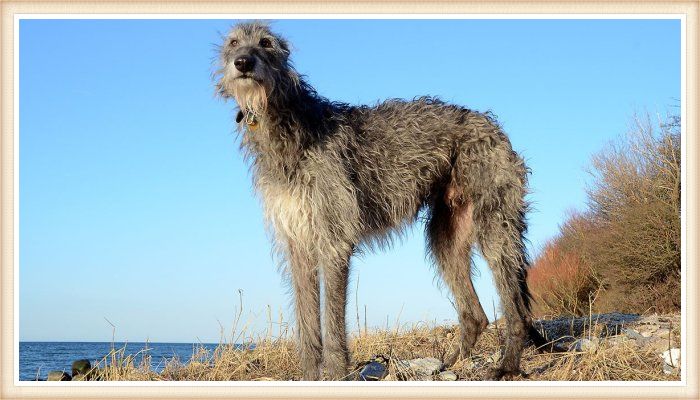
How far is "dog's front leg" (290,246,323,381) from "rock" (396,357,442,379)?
2.71 ft

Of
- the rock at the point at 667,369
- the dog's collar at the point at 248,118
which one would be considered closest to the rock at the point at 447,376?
the rock at the point at 667,369

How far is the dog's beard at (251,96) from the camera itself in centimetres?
605

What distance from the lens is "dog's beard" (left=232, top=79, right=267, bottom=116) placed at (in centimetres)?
605

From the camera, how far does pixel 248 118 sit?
644 cm

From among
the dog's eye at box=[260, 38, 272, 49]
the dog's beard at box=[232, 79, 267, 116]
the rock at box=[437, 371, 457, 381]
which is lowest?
the rock at box=[437, 371, 457, 381]

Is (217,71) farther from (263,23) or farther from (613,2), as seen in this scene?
(613,2)

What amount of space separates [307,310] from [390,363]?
94 cm

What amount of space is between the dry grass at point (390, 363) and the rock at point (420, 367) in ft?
0.18

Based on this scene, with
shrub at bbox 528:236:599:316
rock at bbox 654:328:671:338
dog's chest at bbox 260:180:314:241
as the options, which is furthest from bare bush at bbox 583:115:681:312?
dog's chest at bbox 260:180:314:241

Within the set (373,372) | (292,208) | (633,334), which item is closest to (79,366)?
(373,372)

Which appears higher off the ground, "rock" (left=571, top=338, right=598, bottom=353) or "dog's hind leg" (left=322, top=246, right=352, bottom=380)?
"dog's hind leg" (left=322, top=246, right=352, bottom=380)

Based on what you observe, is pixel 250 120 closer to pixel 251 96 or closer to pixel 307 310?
pixel 251 96

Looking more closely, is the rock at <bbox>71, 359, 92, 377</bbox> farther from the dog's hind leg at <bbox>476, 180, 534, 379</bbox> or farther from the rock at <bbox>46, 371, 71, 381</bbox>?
the dog's hind leg at <bbox>476, 180, 534, 379</bbox>

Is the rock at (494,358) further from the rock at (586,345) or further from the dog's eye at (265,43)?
the dog's eye at (265,43)
